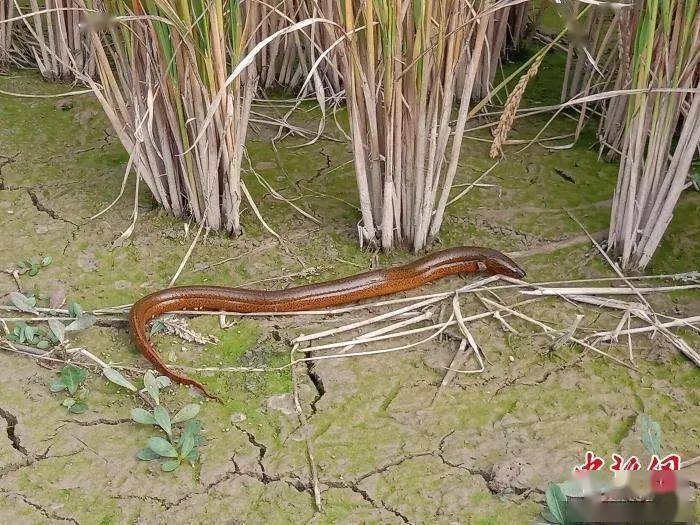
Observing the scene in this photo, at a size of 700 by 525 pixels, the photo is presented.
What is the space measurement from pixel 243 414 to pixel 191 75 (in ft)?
4.60

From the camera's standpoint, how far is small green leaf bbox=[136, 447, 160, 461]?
9.39ft

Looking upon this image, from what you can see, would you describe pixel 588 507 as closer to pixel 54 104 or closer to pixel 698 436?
pixel 698 436

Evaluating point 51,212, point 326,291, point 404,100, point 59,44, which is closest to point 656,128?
point 404,100

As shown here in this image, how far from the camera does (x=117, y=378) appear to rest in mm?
3094

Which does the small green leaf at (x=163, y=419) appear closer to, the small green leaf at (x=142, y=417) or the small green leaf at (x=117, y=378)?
the small green leaf at (x=142, y=417)

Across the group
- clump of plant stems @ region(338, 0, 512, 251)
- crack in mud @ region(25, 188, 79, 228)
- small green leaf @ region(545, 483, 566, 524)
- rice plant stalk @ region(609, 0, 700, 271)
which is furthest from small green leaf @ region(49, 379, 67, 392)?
rice plant stalk @ region(609, 0, 700, 271)

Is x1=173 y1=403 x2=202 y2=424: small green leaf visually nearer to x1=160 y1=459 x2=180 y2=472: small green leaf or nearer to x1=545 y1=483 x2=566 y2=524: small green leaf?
x1=160 y1=459 x2=180 y2=472: small green leaf

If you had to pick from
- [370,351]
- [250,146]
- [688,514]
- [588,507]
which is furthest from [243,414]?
[250,146]

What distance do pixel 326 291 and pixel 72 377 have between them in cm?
107

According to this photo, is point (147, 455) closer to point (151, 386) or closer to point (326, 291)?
point (151, 386)

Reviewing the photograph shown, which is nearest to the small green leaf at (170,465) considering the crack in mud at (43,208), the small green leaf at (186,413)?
the small green leaf at (186,413)

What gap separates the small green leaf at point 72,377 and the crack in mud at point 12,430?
0.69ft

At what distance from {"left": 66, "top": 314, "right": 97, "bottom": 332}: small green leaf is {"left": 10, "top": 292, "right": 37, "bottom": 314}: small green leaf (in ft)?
0.80

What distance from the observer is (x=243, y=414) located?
308 centimetres
